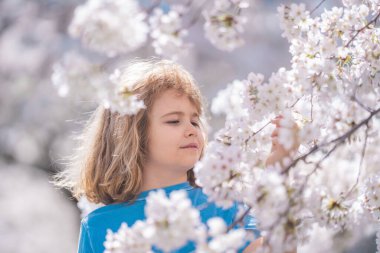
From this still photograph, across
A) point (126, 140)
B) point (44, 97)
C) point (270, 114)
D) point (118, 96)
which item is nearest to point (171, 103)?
point (126, 140)

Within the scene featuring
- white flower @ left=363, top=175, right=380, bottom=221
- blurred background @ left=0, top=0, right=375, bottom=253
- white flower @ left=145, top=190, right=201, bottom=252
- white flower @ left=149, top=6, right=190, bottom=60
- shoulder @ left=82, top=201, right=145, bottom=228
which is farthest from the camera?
blurred background @ left=0, top=0, right=375, bottom=253

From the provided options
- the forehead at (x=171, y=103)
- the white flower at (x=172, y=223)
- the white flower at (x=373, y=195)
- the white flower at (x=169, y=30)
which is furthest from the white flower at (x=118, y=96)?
the forehead at (x=171, y=103)

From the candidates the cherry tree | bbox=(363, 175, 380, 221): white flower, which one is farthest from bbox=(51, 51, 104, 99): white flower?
bbox=(363, 175, 380, 221): white flower

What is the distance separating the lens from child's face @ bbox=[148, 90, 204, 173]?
1877mm

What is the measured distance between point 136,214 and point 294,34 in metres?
0.77

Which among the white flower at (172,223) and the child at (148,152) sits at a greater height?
the child at (148,152)

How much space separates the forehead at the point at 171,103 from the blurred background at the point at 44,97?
2.53m

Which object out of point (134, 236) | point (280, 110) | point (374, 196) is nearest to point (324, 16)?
point (280, 110)

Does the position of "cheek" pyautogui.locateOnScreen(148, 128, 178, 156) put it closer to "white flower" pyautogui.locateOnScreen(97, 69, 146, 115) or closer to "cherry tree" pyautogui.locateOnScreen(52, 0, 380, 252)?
"cherry tree" pyautogui.locateOnScreen(52, 0, 380, 252)

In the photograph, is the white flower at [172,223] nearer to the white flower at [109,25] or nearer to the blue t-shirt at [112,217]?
the white flower at [109,25]

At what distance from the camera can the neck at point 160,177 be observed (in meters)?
1.99

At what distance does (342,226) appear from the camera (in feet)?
4.40

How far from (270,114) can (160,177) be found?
0.61 metres

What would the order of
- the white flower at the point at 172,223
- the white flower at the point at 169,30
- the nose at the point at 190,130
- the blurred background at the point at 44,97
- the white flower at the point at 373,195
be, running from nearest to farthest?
1. the white flower at the point at 172,223
2. the white flower at the point at 169,30
3. the white flower at the point at 373,195
4. the nose at the point at 190,130
5. the blurred background at the point at 44,97
